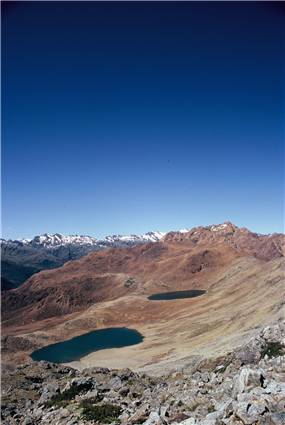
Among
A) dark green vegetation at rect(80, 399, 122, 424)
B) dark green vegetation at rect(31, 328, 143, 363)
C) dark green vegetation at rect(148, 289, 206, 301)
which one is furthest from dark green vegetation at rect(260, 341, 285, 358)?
dark green vegetation at rect(148, 289, 206, 301)

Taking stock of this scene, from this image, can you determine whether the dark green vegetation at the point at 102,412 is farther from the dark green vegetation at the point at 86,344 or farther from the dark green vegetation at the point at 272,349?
the dark green vegetation at the point at 86,344

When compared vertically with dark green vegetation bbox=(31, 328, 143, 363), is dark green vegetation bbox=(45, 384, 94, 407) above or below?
below

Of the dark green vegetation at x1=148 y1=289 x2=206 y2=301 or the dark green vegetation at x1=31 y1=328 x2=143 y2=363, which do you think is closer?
the dark green vegetation at x1=31 y1=328 x2=143 y2=363

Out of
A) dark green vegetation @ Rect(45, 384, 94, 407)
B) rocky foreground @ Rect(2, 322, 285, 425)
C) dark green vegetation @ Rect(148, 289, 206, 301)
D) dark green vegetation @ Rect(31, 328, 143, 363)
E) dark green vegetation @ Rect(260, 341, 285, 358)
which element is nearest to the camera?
rocky foreground @ Rect(2, 322, 285, 425)

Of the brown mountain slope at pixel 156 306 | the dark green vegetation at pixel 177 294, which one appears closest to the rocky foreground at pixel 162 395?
the brown mountain slope at pixel 156 306

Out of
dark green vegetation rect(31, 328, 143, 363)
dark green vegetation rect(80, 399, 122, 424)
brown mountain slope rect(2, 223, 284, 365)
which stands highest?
Answer: brown mountain slope rect(2, 223, 284, 365)

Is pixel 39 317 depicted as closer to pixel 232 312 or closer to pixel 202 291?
pixel 202 291

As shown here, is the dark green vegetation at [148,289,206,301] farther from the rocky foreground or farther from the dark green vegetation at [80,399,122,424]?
the dark green vegetation at [80,399,122,424]

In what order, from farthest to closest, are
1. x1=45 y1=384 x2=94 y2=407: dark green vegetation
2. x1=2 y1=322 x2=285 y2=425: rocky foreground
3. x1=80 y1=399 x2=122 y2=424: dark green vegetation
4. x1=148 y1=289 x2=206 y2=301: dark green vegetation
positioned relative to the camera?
1. x1=148 y1=289 x2=206 y2=301: dark green vegetation
2. x1=45 y1=384 x2=94 y2=407: dark green vegetation
3. x1=80 y1=399 x2=122 y2=424: dark green vegetation
4. x1=2 y1=322 x2=285 y2=425: rocky foreground

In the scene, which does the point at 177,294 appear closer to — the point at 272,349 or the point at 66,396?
the point at 272,349

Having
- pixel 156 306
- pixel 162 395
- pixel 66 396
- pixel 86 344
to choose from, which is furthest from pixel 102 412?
pixel 156 306
